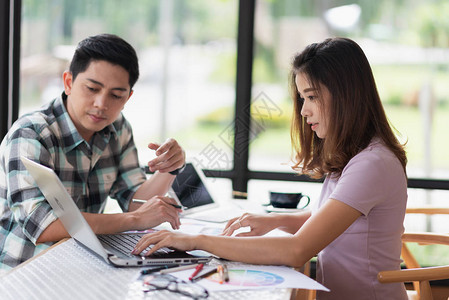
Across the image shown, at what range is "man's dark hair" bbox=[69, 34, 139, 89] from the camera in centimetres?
195

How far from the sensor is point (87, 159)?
203 centimetres

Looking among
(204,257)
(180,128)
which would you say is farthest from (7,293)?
(180,128)

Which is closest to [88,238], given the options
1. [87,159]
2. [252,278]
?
[252,278]

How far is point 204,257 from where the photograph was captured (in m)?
1.41

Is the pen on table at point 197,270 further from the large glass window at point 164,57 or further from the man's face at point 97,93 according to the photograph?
the large glass window at point 164,57

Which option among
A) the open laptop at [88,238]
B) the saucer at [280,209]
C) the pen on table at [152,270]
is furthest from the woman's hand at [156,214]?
the saucer at [280,209]

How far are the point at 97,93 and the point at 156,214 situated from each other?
20.8 inches

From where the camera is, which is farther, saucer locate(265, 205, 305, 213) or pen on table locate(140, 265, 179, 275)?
saucer locate(265, 205, 305, 213)

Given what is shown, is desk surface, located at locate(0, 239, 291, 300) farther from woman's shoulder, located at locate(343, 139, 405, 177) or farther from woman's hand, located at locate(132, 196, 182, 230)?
woman's shoulder, located at locate(343, 139, 405, 177)

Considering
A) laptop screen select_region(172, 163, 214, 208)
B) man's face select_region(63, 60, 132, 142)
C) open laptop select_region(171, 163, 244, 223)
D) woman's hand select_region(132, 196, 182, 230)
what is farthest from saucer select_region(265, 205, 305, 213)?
man's face select_region(63, 60, 132, 142)

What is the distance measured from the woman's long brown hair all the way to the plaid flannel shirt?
0.87m

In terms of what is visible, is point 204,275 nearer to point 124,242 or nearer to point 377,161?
point 124,242

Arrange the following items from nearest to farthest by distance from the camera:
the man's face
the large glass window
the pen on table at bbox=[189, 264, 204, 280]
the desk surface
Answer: the desk surface < the pen on table at bbox=[189, 264, 204, 280] < the man's face < the large glass window

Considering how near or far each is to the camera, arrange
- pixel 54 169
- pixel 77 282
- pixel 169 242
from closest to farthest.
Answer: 1. pixel 77 282
2. pixel 169 242
3. pixel 54 169
